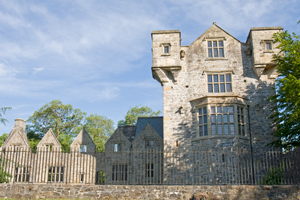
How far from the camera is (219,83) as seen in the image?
75.1ft

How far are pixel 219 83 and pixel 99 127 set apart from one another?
1296 inches

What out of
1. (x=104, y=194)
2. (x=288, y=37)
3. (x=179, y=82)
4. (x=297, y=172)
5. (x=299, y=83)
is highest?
(x=288, y=37)

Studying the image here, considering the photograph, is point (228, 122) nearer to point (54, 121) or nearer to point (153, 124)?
point (153, 124)

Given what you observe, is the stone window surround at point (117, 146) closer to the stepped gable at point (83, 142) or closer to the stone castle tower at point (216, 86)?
the stepped gable at point (83, 142)

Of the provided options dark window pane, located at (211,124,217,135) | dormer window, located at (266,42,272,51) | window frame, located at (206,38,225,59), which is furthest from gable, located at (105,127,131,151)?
dormer window, located at (266,42,272,51)

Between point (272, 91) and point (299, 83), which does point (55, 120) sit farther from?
point (299, 83)

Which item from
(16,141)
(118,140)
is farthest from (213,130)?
(16,141)

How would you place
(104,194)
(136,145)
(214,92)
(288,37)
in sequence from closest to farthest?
(104,194)
(288,37)
(214,92)
(136,145)

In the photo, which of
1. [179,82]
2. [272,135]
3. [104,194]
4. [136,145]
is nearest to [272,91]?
[272,135]

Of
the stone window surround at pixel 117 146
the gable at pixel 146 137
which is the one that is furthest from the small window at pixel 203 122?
the stone window surround at pixel 117 146

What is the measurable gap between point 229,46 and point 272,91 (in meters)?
4.65

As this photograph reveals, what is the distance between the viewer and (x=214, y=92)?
22.7 metres

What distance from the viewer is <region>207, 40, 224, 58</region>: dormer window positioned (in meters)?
23.8

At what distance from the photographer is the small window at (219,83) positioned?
22.8m
